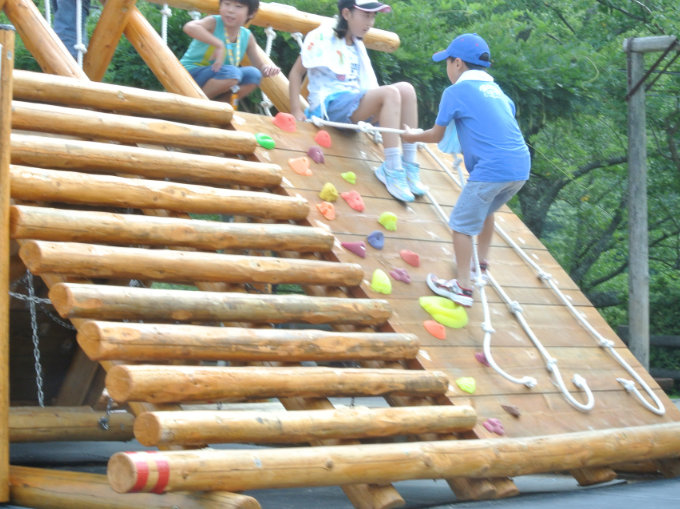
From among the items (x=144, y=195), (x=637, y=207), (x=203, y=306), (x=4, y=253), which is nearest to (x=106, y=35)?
(x=144, y=195)

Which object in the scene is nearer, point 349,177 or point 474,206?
point 474,206

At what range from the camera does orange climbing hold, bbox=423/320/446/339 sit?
4.98 metres

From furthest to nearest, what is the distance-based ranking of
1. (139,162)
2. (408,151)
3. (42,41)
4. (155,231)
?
(408,151), (42,41), (139,162), (155,231)

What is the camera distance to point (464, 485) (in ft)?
14.3

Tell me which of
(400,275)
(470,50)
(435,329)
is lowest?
(435,329)

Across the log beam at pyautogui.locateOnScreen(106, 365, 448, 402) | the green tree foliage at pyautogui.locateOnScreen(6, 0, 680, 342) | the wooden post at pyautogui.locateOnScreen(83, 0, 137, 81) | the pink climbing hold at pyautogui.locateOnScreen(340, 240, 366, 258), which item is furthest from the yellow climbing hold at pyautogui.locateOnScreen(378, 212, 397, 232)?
the green tree foliage at pyautogui.locateOnScreen(6, 0, 680, 342)

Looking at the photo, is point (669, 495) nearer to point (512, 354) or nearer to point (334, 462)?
point (512, 354)

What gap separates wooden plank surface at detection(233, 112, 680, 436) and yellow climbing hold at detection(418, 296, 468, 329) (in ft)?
0.13

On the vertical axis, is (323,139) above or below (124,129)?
below

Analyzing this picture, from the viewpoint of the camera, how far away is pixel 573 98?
10.6 m

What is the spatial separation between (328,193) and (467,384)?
1.37 meters

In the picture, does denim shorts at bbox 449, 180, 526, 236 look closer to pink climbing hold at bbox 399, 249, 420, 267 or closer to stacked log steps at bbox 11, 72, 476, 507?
pink climbing hold at bbox 399, 249, 420, 267

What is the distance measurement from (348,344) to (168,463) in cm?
136

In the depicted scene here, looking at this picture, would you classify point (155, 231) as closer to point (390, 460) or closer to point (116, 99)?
point (116, 99)
